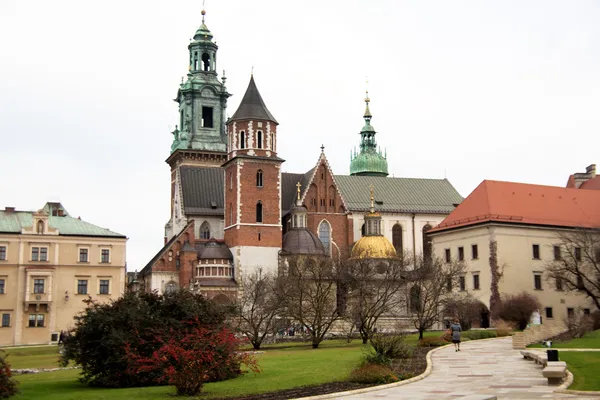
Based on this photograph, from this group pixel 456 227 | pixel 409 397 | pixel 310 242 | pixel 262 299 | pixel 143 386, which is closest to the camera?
pixel 409 397

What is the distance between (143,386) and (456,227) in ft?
161

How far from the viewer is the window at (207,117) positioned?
324 ft

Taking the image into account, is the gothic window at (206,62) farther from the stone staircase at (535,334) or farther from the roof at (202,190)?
the stone staircase at (535,334)

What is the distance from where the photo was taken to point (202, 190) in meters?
85.2

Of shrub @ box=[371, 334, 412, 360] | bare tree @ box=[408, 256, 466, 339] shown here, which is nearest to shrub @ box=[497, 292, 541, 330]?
bare tree @ box=[408, 256, 466, 339]

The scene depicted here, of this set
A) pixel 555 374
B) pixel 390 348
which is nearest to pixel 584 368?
pixel 555 374

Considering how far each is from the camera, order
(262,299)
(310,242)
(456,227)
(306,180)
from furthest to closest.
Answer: (306,180) → (310,242) → (456,227) → (262,299)

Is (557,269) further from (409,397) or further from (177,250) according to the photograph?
(409,397)

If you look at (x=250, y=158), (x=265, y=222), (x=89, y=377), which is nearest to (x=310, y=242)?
(x=265, y=222)

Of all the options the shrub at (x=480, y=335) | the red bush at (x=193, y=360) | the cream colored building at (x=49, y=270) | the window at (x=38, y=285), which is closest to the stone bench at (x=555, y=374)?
the red bush at (x=193, y=360)

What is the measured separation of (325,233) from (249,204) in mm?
11267

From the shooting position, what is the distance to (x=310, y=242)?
77562mm

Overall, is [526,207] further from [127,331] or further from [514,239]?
[127,331]

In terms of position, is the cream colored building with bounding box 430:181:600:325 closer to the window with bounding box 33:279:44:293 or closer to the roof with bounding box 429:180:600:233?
the roof with bounding box 429:180:600:233
